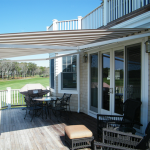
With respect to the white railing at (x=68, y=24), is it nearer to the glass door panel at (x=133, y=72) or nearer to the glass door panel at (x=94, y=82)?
the glass door panel at (x=94, y=82)

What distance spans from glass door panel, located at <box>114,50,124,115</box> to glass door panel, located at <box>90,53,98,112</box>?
122 centimetres

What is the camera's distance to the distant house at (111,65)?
4020mm

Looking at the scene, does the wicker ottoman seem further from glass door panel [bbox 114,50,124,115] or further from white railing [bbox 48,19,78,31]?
white railing [bbox 48,19,78,31]

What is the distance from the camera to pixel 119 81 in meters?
5.09

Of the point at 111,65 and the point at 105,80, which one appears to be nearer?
the point at 111,65

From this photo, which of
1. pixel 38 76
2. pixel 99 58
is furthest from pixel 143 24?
pixel 38 76

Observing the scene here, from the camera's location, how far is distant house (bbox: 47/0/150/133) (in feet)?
13.2

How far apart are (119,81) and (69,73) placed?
10.1 ft

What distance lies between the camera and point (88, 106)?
683 cm

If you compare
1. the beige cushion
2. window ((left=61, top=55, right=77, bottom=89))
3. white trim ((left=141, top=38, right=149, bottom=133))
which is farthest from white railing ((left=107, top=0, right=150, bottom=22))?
the beige cushion

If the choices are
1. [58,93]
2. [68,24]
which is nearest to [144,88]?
[58,93]

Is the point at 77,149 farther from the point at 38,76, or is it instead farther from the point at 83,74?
the point at 38,76

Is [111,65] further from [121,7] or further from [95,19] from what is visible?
[95,19]

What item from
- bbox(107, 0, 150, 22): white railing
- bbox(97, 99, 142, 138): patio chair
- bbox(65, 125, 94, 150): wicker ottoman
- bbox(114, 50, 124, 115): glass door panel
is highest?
bbox(107, 0, 150, 22): white railing
